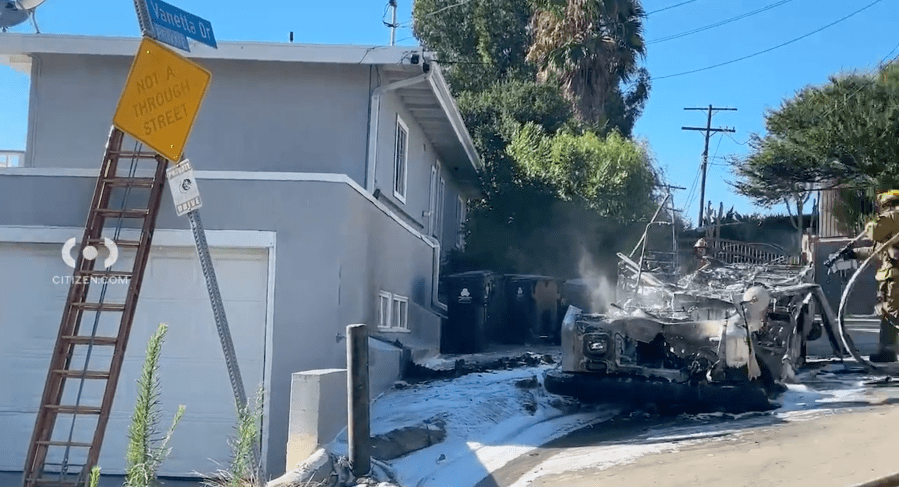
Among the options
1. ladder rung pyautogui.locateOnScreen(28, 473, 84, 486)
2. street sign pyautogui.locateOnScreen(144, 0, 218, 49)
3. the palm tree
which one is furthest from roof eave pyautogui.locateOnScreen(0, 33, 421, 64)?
the palm tree

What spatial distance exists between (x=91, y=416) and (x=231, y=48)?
4719mm

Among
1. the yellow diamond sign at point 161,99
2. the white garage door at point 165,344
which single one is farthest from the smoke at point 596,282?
the yellow diamond sign at point 161,99

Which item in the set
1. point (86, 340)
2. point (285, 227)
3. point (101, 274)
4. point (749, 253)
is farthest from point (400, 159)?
point (86, 340)

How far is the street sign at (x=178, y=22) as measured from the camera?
737cm

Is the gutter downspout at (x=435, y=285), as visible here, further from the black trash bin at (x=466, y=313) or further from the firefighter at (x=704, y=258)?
the firefighter at (x=704, y=258)

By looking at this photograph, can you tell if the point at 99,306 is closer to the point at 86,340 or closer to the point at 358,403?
the point at 86,340

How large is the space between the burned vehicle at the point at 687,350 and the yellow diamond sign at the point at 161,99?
4748 mm

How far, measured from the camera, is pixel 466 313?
16.0m

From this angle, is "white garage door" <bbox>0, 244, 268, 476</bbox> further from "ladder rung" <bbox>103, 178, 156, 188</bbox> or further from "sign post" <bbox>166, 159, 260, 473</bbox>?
"sign post" <bbox>166, 159, 260, 473</bbox>

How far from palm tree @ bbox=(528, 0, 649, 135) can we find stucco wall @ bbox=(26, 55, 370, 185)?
17.5 metres

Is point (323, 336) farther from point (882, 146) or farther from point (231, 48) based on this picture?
point (882, 146)

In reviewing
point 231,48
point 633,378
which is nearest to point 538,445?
point 633,378

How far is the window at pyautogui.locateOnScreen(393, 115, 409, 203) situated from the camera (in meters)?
13.5

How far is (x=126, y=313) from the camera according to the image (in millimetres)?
8445
